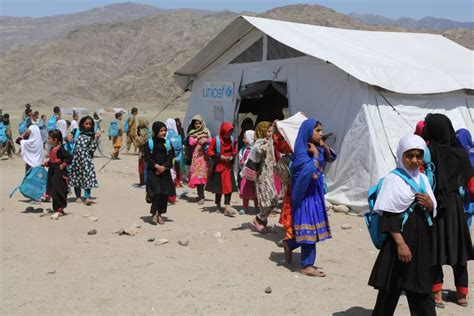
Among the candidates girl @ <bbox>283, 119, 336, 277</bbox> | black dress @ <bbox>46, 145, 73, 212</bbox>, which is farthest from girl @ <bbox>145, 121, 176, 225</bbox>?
girl @ <bbox>283, 119, 336, 277</bbox>

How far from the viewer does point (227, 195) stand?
8.45 m

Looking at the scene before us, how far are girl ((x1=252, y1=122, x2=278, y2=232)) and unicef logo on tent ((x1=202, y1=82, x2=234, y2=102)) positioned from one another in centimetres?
402

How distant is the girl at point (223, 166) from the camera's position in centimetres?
838

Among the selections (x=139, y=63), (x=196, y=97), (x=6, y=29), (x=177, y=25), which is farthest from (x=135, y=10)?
(x=196, y=97)

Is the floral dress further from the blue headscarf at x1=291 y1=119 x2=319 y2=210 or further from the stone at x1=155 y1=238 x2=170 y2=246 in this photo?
the blue headscarf at x1=291 y1=119 x2=319 y2=210

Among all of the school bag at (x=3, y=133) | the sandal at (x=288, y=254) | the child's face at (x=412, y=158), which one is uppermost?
the child's face at (x=412, y=158)

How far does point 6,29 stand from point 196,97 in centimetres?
15145

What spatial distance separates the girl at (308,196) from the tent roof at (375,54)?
3468 millimetres

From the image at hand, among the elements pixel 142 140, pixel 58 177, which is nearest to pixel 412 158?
pixel 58 177

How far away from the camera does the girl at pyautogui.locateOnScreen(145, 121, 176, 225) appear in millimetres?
7395

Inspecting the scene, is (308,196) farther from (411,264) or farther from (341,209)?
(341,209)

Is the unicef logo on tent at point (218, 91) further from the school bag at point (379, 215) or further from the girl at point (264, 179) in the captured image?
the school bag at point (379, 215)

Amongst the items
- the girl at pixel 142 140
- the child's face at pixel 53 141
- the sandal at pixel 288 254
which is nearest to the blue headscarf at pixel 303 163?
the sandal at pixel 288 254

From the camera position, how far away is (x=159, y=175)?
24.6ft
